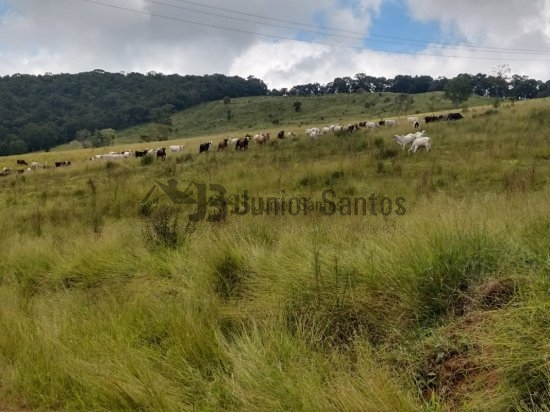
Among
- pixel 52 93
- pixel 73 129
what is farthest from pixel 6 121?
pixel 52 93

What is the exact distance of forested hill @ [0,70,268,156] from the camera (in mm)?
94062

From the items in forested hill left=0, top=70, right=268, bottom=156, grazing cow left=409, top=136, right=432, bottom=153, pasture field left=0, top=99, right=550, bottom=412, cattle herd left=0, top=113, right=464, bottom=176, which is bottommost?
pasture field left=0, top=99, right=550, bottom=412

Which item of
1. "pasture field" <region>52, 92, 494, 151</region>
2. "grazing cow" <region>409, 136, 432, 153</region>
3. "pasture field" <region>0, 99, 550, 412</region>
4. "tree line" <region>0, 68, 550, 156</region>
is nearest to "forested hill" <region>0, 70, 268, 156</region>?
"tree line" <region>0, 68, 550, 156</region>

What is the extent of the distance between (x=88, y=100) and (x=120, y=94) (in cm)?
1049

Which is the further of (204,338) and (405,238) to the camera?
(405,238)

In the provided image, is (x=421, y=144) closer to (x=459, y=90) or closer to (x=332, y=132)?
(x=332, y=132)

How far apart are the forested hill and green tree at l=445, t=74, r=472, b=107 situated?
6907 cm

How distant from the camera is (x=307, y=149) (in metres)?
20.5

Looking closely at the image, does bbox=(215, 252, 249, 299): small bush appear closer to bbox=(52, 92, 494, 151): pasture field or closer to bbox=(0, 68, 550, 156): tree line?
bbox=(52, 92, 494, 151): pasture field

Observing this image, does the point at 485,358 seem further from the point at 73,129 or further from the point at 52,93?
the point at 52,93

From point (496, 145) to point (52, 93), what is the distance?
130679 mm

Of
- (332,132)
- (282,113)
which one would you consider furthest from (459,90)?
(332,132)

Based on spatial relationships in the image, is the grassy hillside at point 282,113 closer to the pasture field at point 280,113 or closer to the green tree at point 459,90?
the pasture field at point 280,113

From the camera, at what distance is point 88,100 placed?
124250 mm
